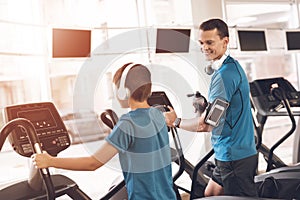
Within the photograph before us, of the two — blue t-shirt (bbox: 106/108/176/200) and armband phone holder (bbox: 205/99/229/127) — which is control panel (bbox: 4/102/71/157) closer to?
blue t-shirt (bbox: 106/108/176/200)

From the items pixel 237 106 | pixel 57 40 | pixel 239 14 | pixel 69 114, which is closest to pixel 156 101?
pixel 237 106

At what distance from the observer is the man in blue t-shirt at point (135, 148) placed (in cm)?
197

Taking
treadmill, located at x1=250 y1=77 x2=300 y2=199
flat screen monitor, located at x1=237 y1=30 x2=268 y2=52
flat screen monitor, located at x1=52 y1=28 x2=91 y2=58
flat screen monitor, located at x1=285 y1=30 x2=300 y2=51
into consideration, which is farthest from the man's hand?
flat screen monitor, located at x1=285 y1=30 x2=300 y2=51

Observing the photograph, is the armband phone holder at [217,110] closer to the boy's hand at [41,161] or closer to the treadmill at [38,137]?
the treadmill at [38,137]

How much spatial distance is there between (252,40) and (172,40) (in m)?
1.16

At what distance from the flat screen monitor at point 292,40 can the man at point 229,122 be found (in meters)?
3.13

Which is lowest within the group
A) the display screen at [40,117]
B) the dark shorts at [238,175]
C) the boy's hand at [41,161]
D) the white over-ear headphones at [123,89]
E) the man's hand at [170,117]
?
the dark shorts at [238,175]

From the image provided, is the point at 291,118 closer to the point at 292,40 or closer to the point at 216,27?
the point at 216,27

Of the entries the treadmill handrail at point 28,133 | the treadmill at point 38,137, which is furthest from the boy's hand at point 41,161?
the treadmill at point 38,137

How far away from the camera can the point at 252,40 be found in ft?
17.3

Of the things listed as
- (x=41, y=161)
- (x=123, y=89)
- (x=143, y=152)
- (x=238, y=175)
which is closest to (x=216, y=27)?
(x=238, y=175)

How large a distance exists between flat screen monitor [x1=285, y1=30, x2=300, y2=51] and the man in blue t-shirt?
4.08 m

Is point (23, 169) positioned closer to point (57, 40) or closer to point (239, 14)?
point (57, 40)

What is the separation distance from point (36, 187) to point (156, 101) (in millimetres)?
990
